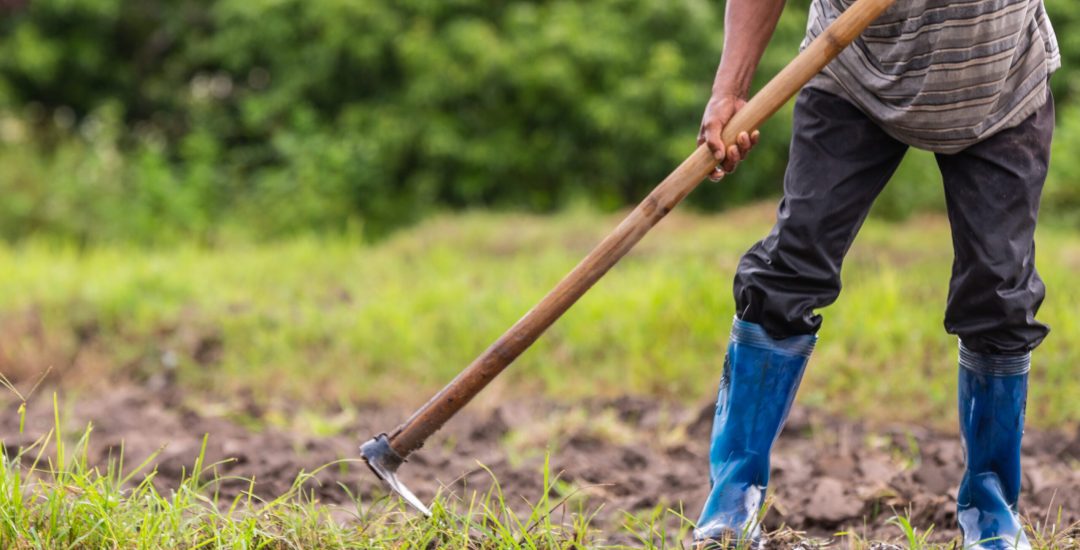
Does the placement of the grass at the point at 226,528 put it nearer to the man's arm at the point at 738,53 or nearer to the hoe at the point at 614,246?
the hoe at the point at 614,246

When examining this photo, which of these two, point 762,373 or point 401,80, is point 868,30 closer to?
point 762,373

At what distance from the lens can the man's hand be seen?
8.29 feet

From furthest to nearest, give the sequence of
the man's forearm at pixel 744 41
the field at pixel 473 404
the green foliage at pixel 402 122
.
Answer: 1. the green foliage at pixel 402 122
2. the field at pixel 473 404
3. the man's forearm at pixel 744 41

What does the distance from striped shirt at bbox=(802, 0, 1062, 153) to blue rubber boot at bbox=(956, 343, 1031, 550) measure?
19.6 inches

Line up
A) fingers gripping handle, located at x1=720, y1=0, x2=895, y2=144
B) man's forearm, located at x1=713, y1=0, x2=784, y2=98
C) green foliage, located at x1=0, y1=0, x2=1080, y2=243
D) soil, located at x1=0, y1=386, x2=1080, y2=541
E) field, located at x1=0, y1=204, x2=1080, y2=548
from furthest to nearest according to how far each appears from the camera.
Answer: green foliage, located at x1=0, y1=0, x2=1080, y2=243
soil, located at x1=0, y1=386, x2=1080, y2=541
field, located at x1=0, y1=204, x2=1080, y2=548
man's forearm, located at x1=713, y1=0, x2=784, y2=98
fingers gripping handle, located at x1=720, y1=0, x2=895, y2=144

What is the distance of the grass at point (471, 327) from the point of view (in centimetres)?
495

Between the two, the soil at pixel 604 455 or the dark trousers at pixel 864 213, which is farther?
the soil at pixel 604 455

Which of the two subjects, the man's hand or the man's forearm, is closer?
the man's hand

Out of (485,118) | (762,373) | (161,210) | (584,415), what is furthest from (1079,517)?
(161,210)

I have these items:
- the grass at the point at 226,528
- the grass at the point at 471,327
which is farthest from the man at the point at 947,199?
the grass at the point at 471,327

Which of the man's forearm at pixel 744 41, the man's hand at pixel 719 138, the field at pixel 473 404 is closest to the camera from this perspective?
the man's hand at pixel 719 138

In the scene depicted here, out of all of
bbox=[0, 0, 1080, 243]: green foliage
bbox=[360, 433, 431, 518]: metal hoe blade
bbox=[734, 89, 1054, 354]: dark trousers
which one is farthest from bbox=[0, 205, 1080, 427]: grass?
bbox=[360, 433, 431, 518]: metal hoe blade

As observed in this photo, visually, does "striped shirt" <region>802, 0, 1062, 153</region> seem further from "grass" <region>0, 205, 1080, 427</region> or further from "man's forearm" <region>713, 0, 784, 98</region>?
"grass" <region>0, 205, 1080, 427</region>

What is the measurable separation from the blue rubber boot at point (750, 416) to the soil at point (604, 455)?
1.00 feet
